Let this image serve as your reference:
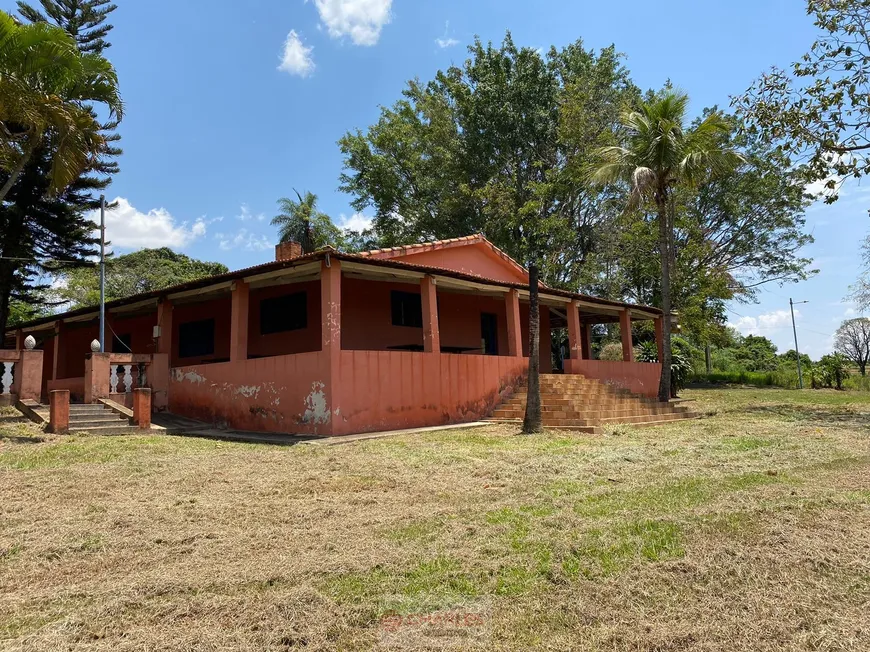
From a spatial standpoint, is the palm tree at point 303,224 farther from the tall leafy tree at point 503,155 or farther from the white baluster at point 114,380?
the white baluster at point 114,380

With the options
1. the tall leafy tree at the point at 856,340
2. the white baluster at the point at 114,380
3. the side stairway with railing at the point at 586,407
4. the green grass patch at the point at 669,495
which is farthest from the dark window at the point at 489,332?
the tall leafy tree at the point at 856,340

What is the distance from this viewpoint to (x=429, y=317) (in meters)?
12.5

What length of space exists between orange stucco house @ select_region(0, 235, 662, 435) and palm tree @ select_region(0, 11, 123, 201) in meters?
3.62

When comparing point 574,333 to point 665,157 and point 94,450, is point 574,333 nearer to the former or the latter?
point 665,157

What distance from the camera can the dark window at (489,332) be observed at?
1819 centimetres

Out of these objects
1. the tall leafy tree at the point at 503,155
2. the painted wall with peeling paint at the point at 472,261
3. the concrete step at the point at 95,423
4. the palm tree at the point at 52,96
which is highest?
the tall leafy tree at the point at 503,155

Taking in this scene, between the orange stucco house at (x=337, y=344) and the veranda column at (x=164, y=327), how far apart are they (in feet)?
0.09

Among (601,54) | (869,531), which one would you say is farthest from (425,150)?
(869,531)

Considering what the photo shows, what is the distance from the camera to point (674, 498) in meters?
5.13

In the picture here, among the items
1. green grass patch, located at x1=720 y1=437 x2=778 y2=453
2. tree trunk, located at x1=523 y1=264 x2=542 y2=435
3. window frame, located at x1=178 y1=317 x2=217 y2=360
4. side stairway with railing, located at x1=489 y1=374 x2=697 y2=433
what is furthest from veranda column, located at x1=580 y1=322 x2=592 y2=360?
window frame, located at x1=178 y1=317 x2=217 y2=360

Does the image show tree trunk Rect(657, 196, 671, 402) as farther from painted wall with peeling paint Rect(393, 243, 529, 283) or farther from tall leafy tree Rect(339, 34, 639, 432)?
tall leafy tree Rect(339, 34, 639, 432)

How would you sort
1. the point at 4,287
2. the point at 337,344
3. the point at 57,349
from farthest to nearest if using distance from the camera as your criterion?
the point at 4,287, the point at 57,349, the point at 337,344

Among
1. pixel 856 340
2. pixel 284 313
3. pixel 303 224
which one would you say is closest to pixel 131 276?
pixel 303 224

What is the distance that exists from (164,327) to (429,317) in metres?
7.17
